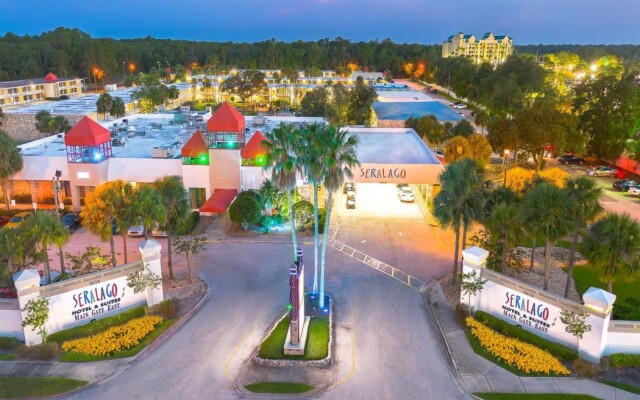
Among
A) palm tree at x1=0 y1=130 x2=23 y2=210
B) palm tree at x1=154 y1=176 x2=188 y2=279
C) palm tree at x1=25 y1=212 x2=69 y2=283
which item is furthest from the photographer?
palm tree at x1=0 y1=130 x2=23 y2=210

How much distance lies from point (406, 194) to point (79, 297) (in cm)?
3314

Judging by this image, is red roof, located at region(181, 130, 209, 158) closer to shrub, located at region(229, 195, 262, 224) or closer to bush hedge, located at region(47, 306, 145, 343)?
shrub, located at region(229, 195, 262, 224)

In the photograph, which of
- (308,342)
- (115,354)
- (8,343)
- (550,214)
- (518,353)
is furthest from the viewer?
(550,214)

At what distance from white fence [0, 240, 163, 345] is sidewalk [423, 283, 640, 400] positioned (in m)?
16.1

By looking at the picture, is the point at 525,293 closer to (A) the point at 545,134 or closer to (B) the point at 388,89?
(A) the point at 545,134

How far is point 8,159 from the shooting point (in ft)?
145

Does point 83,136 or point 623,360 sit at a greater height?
point 83,136

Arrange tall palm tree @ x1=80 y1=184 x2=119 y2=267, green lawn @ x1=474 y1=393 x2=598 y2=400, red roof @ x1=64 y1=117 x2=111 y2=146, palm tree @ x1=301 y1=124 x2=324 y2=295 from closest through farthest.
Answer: green lawn @ x1=474 y1=393 x2=598 y2=400 < palm tree @ x1=301 y1=124 x2=324 y2=295 < tall palm tree @ x1=80 y1=184 x2=119 y2=267 < red roof @ x1=64 y1=117 x2=111 y2=146

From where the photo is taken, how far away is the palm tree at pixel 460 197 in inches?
1146

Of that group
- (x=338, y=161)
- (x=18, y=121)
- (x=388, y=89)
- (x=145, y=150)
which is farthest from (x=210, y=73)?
(x=338, y=161)

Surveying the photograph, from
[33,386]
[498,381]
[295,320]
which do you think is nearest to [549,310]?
[498,381]

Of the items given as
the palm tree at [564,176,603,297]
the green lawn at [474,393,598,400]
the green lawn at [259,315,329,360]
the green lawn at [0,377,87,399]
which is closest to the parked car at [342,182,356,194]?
the green lawn at [259,315,329,360]

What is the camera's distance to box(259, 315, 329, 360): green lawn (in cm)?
2375

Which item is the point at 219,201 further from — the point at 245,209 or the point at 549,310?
the point at 549,310
